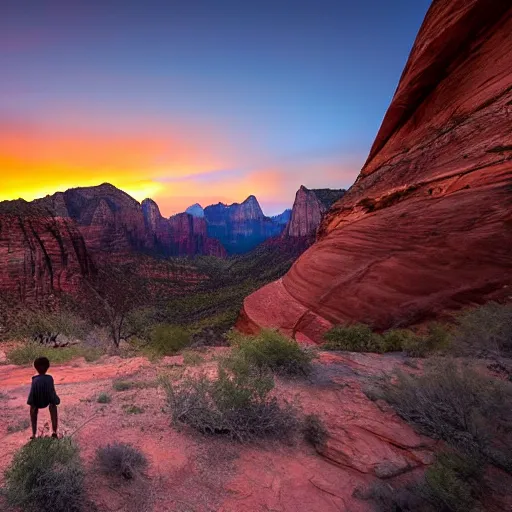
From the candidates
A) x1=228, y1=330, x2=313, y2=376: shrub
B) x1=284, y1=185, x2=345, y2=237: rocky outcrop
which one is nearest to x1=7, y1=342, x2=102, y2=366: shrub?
x1=228, y1=330, x2=313, y2=376: shrub

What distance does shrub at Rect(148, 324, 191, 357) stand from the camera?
1288 centimetres

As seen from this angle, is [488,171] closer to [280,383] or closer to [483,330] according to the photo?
[483,330]

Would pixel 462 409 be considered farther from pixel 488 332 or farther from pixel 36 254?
pixel 36 254

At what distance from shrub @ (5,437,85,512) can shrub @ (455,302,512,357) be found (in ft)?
26.8

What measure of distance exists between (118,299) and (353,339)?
4655cm

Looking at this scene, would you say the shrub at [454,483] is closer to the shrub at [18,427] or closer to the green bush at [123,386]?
the shrub at [18,427]

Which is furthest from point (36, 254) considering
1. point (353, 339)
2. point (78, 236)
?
point (353, 339)

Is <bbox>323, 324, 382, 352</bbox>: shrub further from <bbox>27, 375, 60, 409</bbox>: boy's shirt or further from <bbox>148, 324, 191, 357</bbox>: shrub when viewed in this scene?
<bbox>27, 375, 60, 409</bbox>: boy's shirt

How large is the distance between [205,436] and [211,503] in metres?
1.34

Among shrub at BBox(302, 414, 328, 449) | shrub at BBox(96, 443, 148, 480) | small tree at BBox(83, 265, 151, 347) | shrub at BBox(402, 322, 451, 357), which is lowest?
small tree at BBox(83, 265, 151, 347)

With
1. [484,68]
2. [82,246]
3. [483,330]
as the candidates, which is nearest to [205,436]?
[483,330]

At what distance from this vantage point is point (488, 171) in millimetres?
10125

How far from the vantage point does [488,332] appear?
7.48 metres

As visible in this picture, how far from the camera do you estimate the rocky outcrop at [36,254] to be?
1561 inches
